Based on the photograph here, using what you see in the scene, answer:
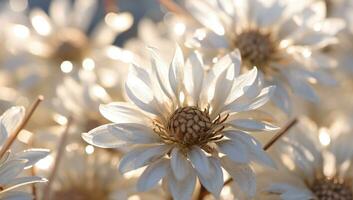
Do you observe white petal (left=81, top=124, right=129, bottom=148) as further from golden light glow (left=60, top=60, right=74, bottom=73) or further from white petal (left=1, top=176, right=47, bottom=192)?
golden light glow (left=60, top=60, right=74, bottom=73)

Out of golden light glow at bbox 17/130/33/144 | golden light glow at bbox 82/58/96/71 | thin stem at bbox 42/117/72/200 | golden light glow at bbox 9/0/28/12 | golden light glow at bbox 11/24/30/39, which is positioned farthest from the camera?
golden light glow at bbox 9/0/28/12

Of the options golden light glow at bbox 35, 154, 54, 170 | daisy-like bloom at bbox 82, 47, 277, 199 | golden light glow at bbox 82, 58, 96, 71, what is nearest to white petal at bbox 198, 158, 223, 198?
daisy-like bloom at bbox 82, 47, 277, 199

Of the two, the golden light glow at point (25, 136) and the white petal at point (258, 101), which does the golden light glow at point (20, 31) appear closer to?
the golden light glow at point (25, 136)

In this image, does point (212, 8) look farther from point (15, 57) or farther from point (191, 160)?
point (15, 57)

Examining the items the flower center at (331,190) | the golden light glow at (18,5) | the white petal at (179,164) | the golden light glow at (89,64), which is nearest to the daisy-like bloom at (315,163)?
the flower center at (331,190)

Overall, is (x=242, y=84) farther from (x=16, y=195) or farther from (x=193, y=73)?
(x=16, y=195)
